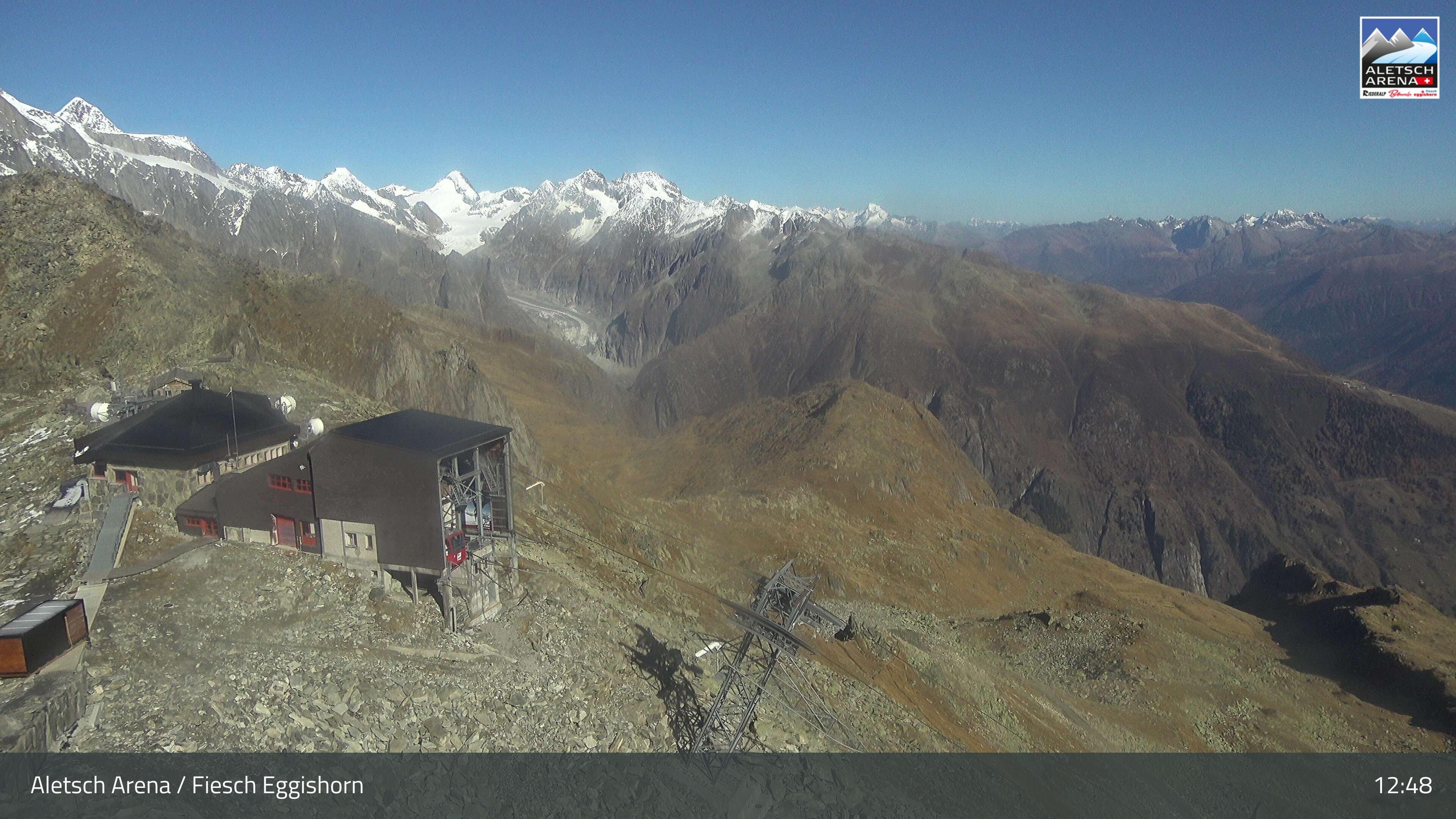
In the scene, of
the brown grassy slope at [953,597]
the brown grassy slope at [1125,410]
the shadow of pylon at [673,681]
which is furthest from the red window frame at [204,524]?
the brown grassy slope at [1125,410]

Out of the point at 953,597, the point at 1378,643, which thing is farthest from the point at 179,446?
the point at 1378,643

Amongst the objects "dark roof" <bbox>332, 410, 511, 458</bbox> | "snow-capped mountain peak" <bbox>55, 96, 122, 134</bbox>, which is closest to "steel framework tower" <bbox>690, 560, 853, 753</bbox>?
"dark roof" <bbox>332, 410, 511, 458</bbox>

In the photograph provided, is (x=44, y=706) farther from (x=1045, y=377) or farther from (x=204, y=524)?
(x=1045, y=377)

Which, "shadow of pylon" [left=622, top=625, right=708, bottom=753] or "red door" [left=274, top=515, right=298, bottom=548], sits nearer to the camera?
"shadow of pylon" [left=622, top=625, right=708, bottom=753]

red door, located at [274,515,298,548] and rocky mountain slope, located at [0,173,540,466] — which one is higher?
rocky mountain slope, located at [0,173,540,466]

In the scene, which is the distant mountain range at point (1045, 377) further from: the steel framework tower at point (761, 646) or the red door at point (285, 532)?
the red door at point (285, 532)

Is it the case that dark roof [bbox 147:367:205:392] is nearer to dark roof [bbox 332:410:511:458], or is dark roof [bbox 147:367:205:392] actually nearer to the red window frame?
the red window frame

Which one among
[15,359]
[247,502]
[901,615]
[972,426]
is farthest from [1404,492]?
[15,359]
